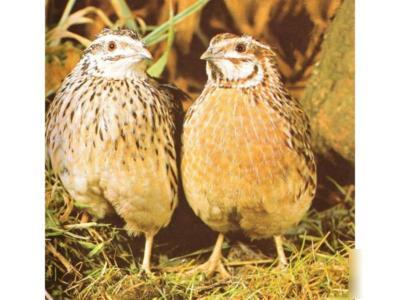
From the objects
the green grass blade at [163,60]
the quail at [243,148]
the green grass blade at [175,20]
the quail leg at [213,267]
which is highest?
the green grass blade at [175,20]

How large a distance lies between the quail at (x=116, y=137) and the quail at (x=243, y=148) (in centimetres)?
8

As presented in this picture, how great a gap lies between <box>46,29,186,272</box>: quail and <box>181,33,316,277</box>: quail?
0.08 m

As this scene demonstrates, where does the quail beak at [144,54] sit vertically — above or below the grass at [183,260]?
above

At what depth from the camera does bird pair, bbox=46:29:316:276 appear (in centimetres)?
221

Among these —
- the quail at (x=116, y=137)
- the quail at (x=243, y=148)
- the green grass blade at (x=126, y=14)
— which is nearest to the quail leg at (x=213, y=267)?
the quail at (x=243, y=148)

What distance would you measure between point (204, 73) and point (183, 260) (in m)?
0.50

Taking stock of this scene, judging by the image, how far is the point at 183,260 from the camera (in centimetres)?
226

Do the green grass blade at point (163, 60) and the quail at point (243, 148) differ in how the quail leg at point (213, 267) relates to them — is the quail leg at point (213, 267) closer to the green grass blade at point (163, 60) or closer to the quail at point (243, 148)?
the quail at point (243, 148)

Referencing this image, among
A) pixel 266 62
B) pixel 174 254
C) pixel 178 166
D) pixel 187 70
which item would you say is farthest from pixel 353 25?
pixel 174 254

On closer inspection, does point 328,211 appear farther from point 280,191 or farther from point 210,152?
point 210,152

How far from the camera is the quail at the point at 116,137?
2.21 m

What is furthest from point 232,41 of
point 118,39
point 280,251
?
point 280,251

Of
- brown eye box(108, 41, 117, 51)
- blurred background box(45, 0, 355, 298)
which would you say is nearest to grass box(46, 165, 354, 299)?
blurred background box(45, 0, 355, 298)

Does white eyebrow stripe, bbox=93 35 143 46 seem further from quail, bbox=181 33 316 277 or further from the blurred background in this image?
quail, bbox=181 33 316 277
